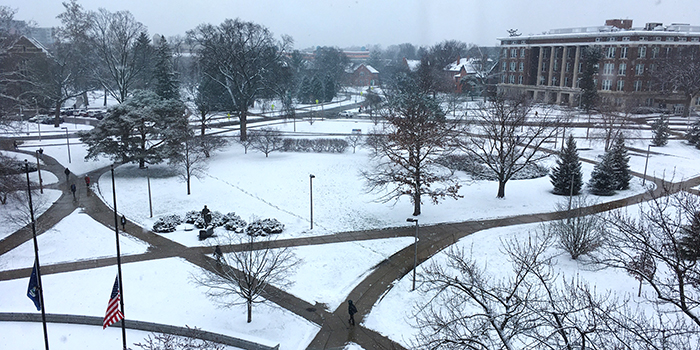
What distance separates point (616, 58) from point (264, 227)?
209 feet

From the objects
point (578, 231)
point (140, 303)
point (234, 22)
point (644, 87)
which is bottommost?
point (140, 303)

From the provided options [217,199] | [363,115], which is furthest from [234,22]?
[363,115]

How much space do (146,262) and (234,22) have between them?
1215 inches

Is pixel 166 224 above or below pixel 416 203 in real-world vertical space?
below

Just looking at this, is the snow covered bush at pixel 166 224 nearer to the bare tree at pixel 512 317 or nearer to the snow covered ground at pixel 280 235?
the snow covered ground at pixel 280 235

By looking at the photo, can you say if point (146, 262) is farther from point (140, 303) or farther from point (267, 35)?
point (267, 35)

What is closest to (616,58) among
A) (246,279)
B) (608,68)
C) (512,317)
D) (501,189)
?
(608,68)

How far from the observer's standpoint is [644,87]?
6931cm

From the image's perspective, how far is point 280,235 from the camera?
1000 inches

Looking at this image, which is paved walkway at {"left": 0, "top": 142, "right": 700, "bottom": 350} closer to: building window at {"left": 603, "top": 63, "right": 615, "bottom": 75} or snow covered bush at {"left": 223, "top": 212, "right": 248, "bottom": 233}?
snow covered bush at {"left": 223, "top": 212, "right": 248, "bottom": 233}

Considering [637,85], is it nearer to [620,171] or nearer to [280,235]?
[620,171]

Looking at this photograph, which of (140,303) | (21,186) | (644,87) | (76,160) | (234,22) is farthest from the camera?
(644,87)

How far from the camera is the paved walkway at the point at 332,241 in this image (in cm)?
1712

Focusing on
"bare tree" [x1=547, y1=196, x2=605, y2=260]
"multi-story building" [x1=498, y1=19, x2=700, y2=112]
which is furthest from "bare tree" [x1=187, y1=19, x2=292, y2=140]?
"multi-story building" [x1=498, y1=19, x2=700, y2=112]
